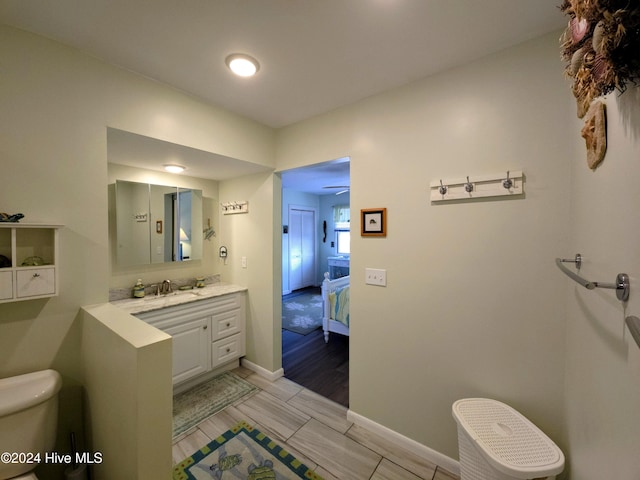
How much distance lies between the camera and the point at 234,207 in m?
2.88

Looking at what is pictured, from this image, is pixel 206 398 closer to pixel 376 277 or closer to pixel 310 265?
pixel 376 277

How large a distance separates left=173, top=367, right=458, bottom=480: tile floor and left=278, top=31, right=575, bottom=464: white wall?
6.1 inches

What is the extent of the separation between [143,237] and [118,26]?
179cm

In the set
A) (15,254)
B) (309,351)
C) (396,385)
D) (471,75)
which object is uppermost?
(471,75)

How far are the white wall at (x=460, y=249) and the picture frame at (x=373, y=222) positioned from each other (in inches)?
1.7

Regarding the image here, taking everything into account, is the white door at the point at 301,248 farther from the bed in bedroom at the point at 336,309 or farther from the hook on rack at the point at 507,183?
the hook on rack at the point at 507,183

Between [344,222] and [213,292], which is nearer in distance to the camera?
[213,292]

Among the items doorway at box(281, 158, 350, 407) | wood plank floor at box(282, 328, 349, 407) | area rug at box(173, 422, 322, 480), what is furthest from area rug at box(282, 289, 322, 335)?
area rug at box(173, 422, 322, 480)

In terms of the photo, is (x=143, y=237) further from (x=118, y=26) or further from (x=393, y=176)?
(x=393, y=176)

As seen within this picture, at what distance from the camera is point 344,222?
252 inches

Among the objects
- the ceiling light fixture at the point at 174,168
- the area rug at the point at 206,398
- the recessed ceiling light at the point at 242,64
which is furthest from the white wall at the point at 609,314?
the ceiling light fixture at the point at 174,168

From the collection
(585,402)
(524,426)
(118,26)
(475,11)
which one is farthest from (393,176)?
(118,26)

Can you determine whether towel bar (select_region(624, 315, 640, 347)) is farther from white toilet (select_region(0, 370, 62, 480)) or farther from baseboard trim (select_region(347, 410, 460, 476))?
white toilet (select_region(0, 370, 62, 480))

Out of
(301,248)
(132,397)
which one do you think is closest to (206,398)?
(132,397)
